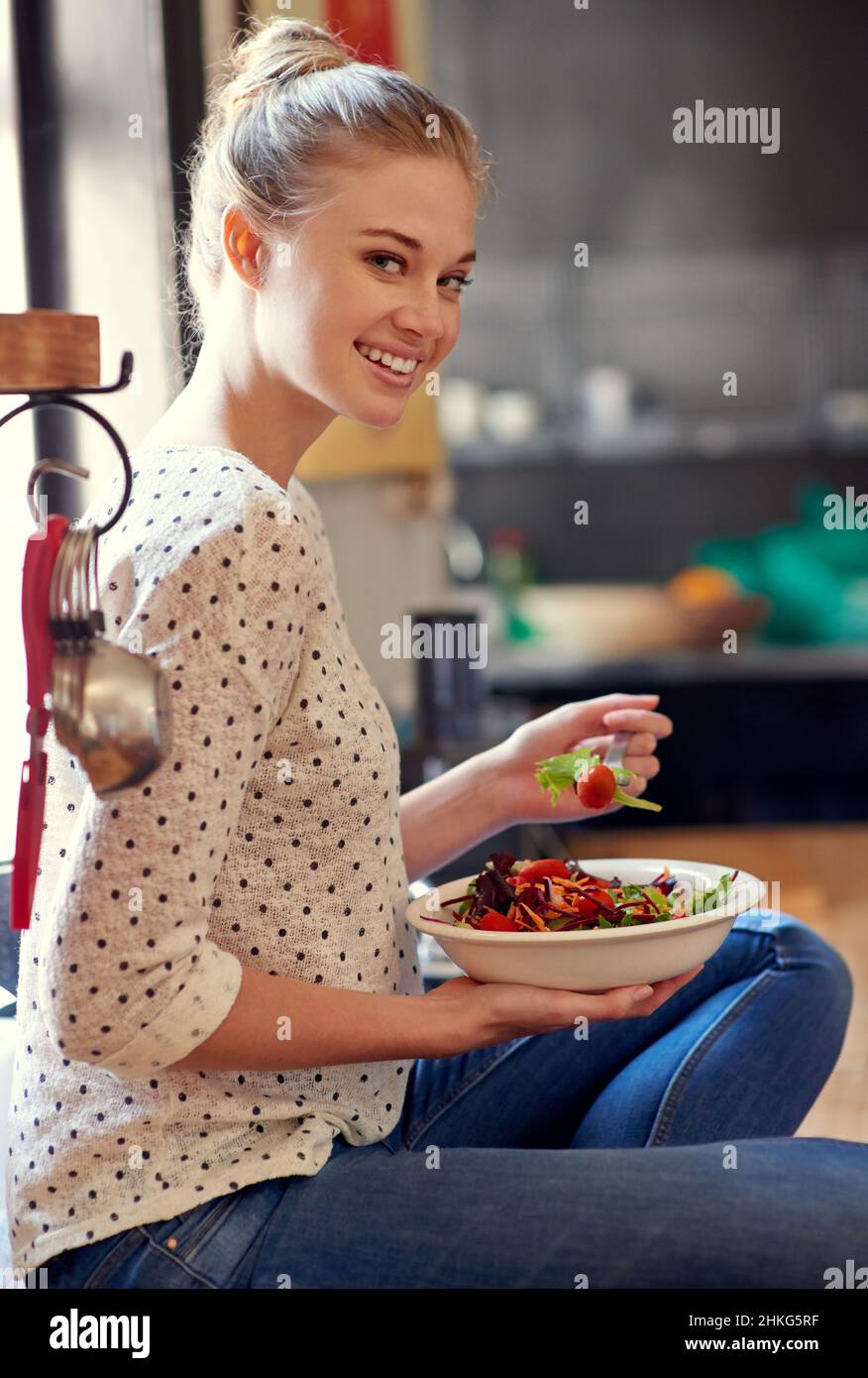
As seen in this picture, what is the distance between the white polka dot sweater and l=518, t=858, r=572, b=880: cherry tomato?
→ 0.34 feet

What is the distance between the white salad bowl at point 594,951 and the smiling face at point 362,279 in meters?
0.39

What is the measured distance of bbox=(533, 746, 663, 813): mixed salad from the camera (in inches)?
46.4

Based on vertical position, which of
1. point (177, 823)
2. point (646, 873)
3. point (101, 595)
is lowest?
point (646, 873)

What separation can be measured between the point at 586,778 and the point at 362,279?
422 mm

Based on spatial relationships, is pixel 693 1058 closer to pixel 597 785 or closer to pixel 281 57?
pixel 597 785

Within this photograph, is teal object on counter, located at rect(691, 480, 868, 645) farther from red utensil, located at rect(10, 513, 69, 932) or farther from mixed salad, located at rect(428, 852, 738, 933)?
red utensil, located at rect(10, 513, 69, 932)

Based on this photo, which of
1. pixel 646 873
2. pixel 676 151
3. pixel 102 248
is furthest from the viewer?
pixel 676 151

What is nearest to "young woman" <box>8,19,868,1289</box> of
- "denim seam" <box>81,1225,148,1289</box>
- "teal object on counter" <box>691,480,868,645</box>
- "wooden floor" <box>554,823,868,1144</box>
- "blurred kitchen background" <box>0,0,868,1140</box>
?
"denim seam" <box>81,1225,148,1289</box>

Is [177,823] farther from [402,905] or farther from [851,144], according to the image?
[851,144]

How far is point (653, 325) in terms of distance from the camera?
471 centimetres

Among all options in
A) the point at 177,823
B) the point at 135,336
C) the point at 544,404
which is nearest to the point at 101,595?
the point at 177,823

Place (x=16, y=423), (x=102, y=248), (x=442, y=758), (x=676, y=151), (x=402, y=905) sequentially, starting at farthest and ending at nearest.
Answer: (x=676, y=151) → (x=442, y=758) → (x=102, y=248) → (x=16, y=423) → (x=402, y=905)

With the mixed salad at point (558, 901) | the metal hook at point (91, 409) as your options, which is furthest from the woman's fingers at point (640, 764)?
the metal hook at point (91, 409)

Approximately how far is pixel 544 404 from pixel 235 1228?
398 centimetres
